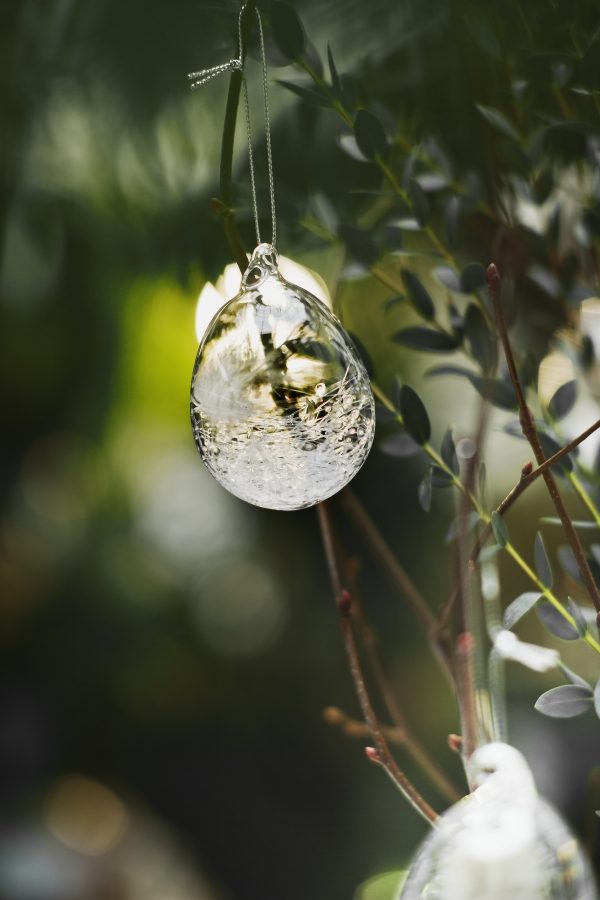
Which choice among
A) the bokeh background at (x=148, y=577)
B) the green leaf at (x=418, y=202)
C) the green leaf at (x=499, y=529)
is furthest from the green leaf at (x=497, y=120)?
the bokeh background at (x=148, y=577)

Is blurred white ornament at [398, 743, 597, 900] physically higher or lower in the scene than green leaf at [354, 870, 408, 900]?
higher

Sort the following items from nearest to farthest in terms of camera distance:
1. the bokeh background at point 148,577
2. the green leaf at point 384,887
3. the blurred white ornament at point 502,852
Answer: the blurred white ornament at point 502,852
the green leaf at point 384,887
the bokeh background at point 148,577

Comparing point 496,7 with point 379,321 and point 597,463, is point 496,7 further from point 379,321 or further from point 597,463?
point 379,321

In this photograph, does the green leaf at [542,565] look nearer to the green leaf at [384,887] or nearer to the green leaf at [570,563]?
the green leaf at [570,563]

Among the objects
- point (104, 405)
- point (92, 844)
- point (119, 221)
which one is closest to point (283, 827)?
point (92, 844)

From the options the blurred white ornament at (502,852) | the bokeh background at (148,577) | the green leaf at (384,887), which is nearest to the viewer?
the blurred white ornament at (502,852)

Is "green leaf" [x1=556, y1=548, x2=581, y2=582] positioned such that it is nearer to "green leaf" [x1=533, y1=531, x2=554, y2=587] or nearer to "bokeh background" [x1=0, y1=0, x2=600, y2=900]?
"green leaf" [x1=533, y1=531, x2=554, y2=587]

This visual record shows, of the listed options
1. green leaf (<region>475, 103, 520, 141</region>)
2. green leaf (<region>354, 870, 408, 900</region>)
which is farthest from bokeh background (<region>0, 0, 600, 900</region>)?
green leaf (<region>475, 103, 520, 141</region>)

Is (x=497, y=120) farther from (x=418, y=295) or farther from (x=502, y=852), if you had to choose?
(x=502, y=852)
